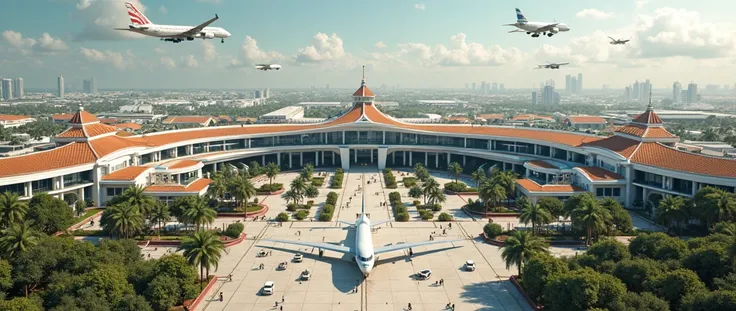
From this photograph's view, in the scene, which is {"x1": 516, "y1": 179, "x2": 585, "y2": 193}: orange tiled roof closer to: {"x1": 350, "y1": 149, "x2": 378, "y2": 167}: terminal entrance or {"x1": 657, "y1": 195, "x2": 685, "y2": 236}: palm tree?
{"x1": 657, "y1": 195, "x2": 685, "y2": 236}: palm tree

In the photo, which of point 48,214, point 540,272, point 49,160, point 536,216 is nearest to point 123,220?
point 48,214

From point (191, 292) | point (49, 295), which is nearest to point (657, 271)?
point (191, 292)

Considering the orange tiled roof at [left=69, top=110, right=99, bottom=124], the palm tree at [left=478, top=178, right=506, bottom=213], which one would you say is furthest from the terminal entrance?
the orange tiled roof at [left=69, top=110, right=99, bottom=124]

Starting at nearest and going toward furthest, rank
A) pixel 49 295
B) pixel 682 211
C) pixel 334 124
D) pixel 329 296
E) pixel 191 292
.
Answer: pixel 49 295 → pixel 191 292 → pixel 329 296 → pixel 682 211 → pixel 334 124

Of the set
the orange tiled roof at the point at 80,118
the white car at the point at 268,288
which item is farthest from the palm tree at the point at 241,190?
the white car at the point at 268,288

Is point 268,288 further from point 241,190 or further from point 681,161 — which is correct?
point 681,161

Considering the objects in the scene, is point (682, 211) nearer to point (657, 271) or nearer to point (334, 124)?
point (657, 271)
